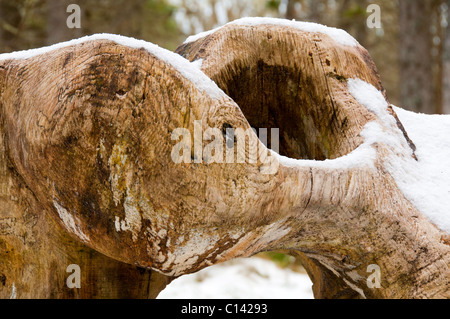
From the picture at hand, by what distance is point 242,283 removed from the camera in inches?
193

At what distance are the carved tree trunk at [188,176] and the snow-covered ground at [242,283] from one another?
6.76 ft

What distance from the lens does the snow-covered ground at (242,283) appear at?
14.6 feet

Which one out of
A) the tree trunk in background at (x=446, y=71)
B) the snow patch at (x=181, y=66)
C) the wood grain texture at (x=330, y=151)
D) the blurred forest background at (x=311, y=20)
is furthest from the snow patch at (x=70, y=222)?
the tree trunk in background at (x=446, y=71)

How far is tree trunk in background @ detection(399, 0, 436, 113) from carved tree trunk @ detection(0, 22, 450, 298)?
5107mm

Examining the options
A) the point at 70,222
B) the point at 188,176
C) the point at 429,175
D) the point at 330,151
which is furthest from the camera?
the point at 330,151

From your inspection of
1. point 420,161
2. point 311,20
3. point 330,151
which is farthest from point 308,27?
point 311,20

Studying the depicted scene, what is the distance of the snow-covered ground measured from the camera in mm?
4445

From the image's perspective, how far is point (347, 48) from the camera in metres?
2.45

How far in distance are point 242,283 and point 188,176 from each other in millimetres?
3536

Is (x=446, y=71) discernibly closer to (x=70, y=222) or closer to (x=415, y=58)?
(x=415, y=58)

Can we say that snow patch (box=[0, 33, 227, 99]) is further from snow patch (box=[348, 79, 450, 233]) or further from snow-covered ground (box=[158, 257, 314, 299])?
Result: snow-covered ground (box=[158, 257, 314, 299])
